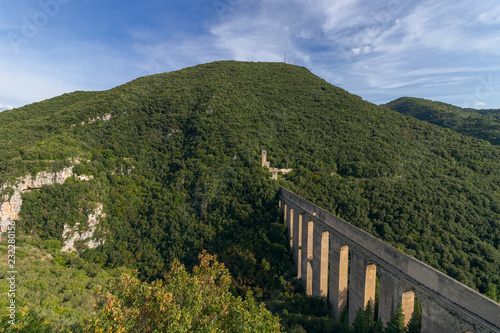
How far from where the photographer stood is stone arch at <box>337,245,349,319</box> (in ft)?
51.2

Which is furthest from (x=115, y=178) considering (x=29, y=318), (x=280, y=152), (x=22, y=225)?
(x=29, y=318)

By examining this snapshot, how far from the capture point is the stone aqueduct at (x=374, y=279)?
872 centimetres

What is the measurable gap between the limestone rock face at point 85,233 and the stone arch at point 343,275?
34831 millimetres

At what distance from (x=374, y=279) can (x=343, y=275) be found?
8.50ft

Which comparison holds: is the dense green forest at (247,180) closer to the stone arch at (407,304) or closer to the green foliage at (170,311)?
A: the stone arch at (407,304)

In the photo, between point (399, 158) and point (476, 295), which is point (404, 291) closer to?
point (476, 295)

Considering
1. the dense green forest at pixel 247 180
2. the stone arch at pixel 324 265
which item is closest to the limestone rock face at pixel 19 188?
the dense green forest at pixel 247 180

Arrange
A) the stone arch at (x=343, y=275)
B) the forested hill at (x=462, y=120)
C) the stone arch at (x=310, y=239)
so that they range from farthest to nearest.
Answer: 1. the forested hill at (x=462, y=120)
2. the stone arch at (x=310, y=239)
3. the stone arch at (x=343, y=275)

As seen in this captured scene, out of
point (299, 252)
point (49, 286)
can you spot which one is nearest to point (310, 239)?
point (299, 252)

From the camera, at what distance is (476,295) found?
27.2 ft

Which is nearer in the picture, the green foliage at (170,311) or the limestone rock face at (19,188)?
the green foliage at (170,311)

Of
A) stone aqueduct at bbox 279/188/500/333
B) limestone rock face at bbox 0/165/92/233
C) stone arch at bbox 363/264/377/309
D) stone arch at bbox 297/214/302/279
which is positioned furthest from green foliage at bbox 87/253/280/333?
limestone rock face at bbox 0/165/92/233

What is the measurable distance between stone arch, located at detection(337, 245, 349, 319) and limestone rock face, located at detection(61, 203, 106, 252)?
34.8 meters

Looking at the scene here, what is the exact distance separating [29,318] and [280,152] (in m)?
33.9
